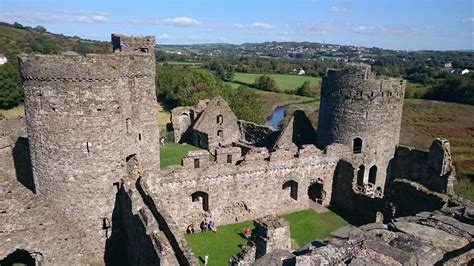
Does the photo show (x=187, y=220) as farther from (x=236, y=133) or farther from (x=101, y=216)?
(x=236, y=133)

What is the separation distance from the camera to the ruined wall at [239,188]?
18062 millimetres

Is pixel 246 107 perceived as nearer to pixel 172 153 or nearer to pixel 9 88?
pixel 172 153

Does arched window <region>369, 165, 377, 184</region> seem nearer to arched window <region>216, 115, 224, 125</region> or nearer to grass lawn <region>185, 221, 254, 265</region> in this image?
grass lawn <region>185, 221, 254, 265</region>

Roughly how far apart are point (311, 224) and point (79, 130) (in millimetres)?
12272

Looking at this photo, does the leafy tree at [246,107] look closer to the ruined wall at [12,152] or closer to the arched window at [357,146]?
the arched window at [357,146]

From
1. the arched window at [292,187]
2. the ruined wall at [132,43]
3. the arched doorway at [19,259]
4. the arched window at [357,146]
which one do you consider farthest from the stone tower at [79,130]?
the arched window at [357,146]

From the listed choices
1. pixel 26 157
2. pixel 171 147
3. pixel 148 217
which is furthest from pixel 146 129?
pixel 171 147

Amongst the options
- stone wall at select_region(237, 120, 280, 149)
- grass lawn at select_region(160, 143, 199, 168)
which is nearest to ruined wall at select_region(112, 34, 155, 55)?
grass lawn at select_region(160, 143, 199, 168)

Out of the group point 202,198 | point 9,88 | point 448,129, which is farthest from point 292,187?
point 9,88

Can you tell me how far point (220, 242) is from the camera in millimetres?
18031

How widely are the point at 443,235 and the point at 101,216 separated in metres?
11.8

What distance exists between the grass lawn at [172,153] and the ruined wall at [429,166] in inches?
525

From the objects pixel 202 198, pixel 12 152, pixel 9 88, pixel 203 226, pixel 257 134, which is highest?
pixel 12 152

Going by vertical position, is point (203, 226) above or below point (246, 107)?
below
